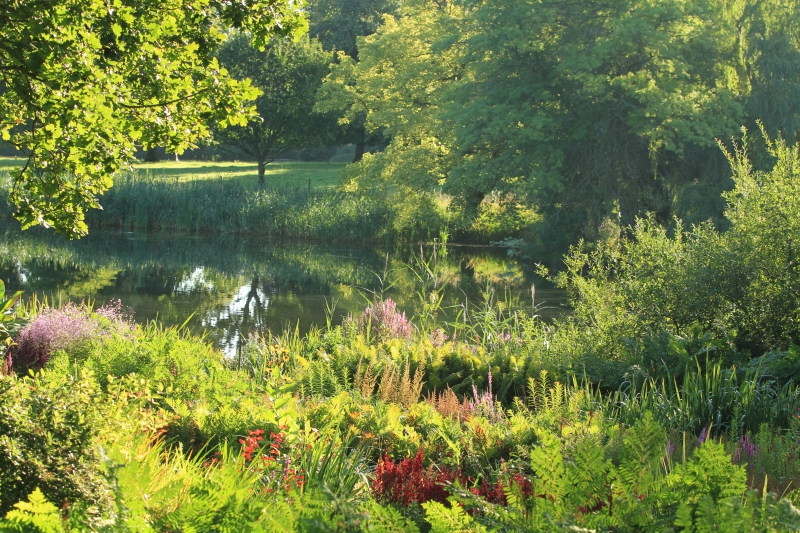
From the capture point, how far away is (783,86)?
20562 millimetres

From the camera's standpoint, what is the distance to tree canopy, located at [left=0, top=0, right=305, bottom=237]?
3.75 m

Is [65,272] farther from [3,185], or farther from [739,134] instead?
[739,134]

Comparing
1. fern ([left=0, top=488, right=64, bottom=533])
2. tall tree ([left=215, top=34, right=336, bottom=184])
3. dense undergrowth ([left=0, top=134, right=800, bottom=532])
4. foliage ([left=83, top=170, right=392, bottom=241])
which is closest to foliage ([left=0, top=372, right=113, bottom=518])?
dense undergrowth ([left=0, top=134, right=800, bottom=532])

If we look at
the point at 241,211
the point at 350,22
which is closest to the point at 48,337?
the point at 241,211

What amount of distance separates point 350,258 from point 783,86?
460 inches

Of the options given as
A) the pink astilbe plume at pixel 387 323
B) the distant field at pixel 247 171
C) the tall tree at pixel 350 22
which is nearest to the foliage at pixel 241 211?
the distant field at pixel 247 171

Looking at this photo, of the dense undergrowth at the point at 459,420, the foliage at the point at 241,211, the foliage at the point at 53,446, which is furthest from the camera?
the foliage at the point at 241,211

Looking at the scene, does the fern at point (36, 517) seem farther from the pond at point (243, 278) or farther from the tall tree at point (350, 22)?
the tall tree at point (350, 22)

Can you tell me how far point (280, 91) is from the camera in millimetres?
37344

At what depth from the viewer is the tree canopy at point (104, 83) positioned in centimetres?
375

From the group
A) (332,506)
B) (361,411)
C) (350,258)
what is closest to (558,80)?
(350,258)

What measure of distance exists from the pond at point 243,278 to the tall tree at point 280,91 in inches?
510

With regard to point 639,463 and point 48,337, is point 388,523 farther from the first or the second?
point 48,337

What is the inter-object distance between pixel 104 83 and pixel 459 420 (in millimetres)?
2949
